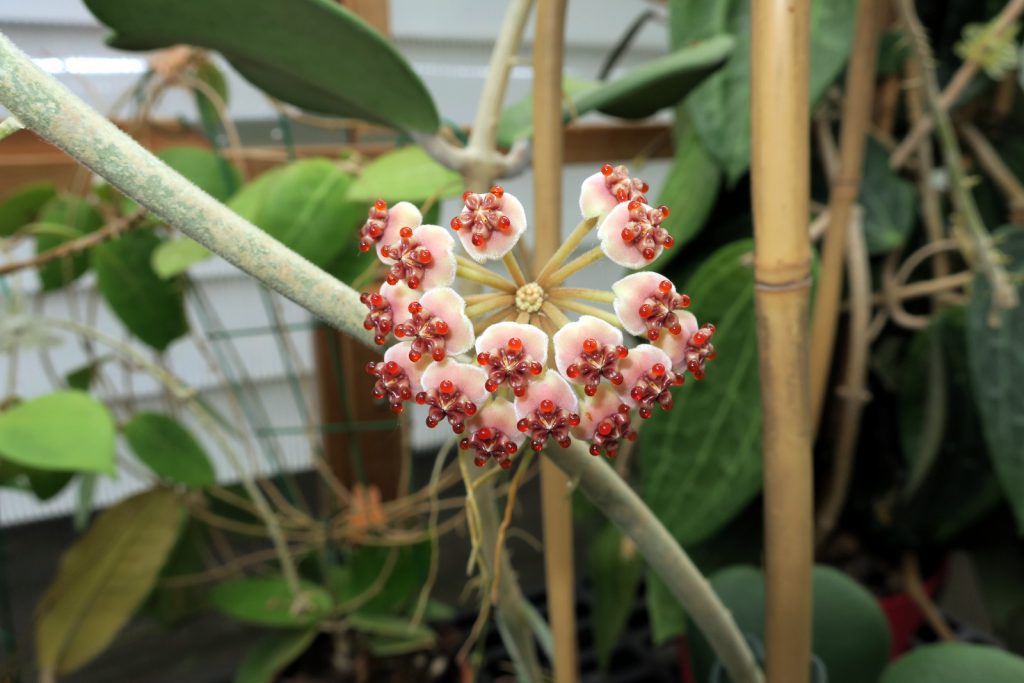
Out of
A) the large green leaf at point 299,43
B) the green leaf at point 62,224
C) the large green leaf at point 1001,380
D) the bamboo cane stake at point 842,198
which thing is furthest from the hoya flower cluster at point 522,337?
the green leaf at point 62,224

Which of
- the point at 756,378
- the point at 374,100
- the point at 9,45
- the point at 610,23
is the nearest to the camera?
the point at 9,45

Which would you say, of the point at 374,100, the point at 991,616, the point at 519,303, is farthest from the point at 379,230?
the point at 991,616

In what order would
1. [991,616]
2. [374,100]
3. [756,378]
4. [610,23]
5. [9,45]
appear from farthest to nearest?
[610,23] < [991,616] < [756,378] < [374,100] < [9,45]

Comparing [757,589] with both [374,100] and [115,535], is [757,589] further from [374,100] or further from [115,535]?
[115,535]

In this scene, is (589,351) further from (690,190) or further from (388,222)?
(690,190)

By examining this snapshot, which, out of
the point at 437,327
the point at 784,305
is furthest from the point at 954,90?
the point at 437,327

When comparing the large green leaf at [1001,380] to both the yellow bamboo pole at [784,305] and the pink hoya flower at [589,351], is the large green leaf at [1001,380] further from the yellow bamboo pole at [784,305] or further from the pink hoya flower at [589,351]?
the pink hoya flower at [589,351]

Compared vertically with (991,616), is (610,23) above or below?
above

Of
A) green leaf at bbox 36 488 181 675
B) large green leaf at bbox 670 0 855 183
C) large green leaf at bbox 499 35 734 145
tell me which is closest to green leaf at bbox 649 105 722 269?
large green leaf at bbox 670 0 855 183
